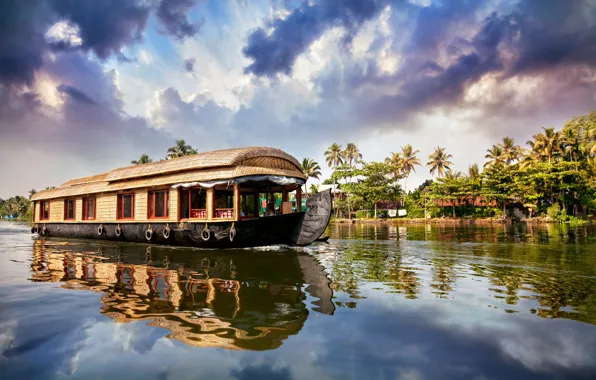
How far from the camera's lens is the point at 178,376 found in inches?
117

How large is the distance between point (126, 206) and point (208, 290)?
10.7m

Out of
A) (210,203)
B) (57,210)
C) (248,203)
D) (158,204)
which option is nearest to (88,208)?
(57,210)

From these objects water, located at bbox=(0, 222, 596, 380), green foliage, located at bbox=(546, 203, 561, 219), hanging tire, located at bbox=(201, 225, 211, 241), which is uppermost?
green foliage, located at bbox=(546, 203, 561, 219)

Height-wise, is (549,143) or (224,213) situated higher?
(549,143)

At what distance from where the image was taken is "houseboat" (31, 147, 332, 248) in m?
11.1

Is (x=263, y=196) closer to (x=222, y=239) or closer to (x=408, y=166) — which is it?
(x=222, y=239)

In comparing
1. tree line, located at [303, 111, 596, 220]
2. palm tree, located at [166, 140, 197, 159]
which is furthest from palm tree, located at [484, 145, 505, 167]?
palm tree, located at [166, 140, 197, 159]

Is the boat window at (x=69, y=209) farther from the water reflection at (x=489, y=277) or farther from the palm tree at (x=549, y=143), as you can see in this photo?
the palm tree at (x=549, y=143)

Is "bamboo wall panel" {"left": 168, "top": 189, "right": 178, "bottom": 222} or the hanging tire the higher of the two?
"bamboo wall panel" {"left": 168, "top": 189, "right": 178, "bottom": 222}

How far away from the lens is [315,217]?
36.0 feet

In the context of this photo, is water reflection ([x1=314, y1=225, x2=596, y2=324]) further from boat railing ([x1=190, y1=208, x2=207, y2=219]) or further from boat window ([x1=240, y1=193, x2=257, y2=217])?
boat window ([x1=240, y1=193, x2=257, y2=217])

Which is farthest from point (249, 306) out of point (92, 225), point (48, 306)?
point (92, 225)

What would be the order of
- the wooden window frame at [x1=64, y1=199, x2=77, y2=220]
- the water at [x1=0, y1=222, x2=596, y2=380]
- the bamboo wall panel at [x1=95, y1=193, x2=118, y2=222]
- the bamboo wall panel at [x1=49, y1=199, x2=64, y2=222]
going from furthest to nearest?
the bamboo wall panel at [x1=49, y1=199, x2=64, y2=222] < the wooden window frame at [x1=64, y1=199, x2=77, y2=220] < the bamboo wall panel at [x1=95, y1=193, x2=118, y2=222] < the water at [x1=0, y1=222, x2=596, y2=380]

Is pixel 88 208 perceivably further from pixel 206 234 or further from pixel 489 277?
pixel 489 277
